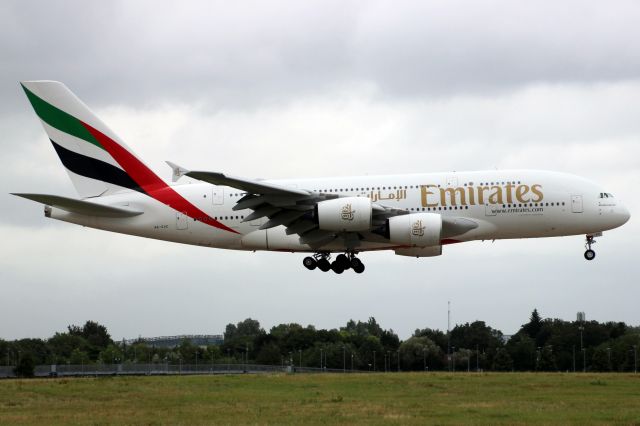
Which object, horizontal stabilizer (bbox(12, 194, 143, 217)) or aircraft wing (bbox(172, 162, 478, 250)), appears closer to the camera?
aircraft wing (bbox(172, 162, 478, 250))

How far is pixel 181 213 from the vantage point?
2244 inches

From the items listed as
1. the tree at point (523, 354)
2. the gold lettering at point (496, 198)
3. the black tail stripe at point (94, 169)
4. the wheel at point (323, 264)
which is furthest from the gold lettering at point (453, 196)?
the tree at point (523, 354)

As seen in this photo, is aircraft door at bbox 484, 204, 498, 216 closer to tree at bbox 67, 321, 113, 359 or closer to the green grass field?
the green grass field

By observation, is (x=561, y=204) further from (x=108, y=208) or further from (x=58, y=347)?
(x=58, y=347)

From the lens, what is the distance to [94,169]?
5966 cm

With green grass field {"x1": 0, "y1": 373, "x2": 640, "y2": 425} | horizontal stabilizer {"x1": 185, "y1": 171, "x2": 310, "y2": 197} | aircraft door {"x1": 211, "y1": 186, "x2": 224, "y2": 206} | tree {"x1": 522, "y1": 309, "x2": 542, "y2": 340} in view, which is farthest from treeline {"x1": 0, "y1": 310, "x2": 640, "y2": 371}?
horizontal stabilizer {"x1": 185, "y1": 171, "x2": 310, "y2": 197}

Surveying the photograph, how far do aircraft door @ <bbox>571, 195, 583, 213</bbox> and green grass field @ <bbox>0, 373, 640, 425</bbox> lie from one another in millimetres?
9028

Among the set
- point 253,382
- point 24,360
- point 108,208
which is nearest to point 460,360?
point 24,360

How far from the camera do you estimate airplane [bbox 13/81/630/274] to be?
5272 centimetres

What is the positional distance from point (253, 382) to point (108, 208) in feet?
43.7

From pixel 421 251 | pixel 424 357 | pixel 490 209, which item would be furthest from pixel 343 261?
pixel 424 357

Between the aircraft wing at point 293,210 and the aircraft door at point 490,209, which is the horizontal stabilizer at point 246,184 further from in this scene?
the aircraft door at point 490,209

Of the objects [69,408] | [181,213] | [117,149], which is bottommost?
[69,408]

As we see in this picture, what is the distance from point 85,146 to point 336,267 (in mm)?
15824
